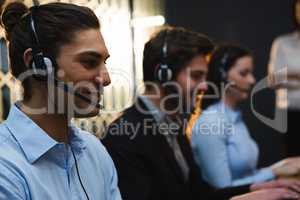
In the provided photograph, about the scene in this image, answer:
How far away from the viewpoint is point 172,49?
1.50 metres

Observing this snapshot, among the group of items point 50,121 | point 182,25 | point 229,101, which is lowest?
point 229,101

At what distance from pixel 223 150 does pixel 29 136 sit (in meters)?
1.05

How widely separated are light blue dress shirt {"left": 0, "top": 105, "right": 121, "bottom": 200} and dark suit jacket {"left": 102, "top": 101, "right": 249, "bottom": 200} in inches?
11.4

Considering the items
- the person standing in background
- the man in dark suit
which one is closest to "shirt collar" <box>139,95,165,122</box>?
the man in dark suit

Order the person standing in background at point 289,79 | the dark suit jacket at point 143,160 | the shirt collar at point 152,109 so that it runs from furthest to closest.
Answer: the person standing in background at point 289,79, the shirt collar at point 152,109, the dark suit jacket at point 143,160

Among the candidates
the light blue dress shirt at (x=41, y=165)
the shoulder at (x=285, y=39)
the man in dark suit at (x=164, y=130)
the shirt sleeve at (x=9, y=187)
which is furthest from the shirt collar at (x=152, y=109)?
the shoulder at (x=285, y=39)

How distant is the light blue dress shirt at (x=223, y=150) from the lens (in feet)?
5.76

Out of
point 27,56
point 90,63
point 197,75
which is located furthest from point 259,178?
point 27,56

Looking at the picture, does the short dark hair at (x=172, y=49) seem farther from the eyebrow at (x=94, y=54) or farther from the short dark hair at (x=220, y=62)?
the eyebrow at (x=94, y=54)

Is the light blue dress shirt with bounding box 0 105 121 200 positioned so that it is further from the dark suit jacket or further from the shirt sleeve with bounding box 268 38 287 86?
the shirt sleeve with bounding box 268 38 287 86

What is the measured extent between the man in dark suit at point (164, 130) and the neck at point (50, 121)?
375 millimetres

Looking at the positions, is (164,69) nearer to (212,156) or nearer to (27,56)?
(212,156)

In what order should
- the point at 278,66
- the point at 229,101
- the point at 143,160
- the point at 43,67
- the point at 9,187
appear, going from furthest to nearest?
1. the point at 278,66
2. the point at 229,101
3. the point at 143,160
4. the point at 43,67
5. the point at 9,187

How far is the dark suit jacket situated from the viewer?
1328 mm
